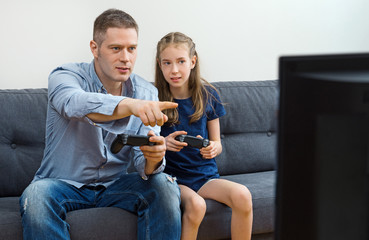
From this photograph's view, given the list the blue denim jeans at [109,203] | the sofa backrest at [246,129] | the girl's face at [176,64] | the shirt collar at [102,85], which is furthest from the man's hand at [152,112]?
the sofa backrest at [246,129]

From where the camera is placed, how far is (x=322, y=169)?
1.85ft

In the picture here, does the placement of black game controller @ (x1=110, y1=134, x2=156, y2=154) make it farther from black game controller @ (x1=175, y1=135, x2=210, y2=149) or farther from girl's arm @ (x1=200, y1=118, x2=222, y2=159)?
girl's arm @ (x1=200, y1=118, x2=222, y2=159)

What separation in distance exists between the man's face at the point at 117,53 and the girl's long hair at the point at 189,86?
1.04 feet

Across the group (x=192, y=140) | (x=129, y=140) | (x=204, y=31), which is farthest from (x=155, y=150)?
(x=204, y=31)

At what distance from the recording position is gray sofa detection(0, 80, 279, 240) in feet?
5.32

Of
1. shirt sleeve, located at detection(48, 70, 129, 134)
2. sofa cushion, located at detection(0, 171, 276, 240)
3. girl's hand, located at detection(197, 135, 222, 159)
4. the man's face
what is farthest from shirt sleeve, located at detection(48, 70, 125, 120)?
girl's hand, located at detection(197, 135, 222, 159)

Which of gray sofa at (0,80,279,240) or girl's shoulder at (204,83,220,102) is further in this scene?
girl's shoulder at (204,83,220,102)

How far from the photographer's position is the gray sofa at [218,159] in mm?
1621

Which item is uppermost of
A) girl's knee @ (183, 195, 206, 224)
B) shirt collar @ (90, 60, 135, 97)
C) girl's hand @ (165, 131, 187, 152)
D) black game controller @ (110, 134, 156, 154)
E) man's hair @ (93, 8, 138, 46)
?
man's hair @ (93, 8, 138, 46)

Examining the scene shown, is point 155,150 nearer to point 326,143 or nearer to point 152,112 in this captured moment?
point 152,112

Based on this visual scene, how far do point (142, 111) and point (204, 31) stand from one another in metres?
1.71

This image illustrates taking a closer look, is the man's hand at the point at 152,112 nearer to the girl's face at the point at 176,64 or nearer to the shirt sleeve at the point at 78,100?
the shirt sleeve at the point at 78,100

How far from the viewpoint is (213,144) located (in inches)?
78.1

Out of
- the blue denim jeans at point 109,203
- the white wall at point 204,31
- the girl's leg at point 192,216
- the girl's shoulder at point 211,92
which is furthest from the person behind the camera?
the white wall at point 204,31
